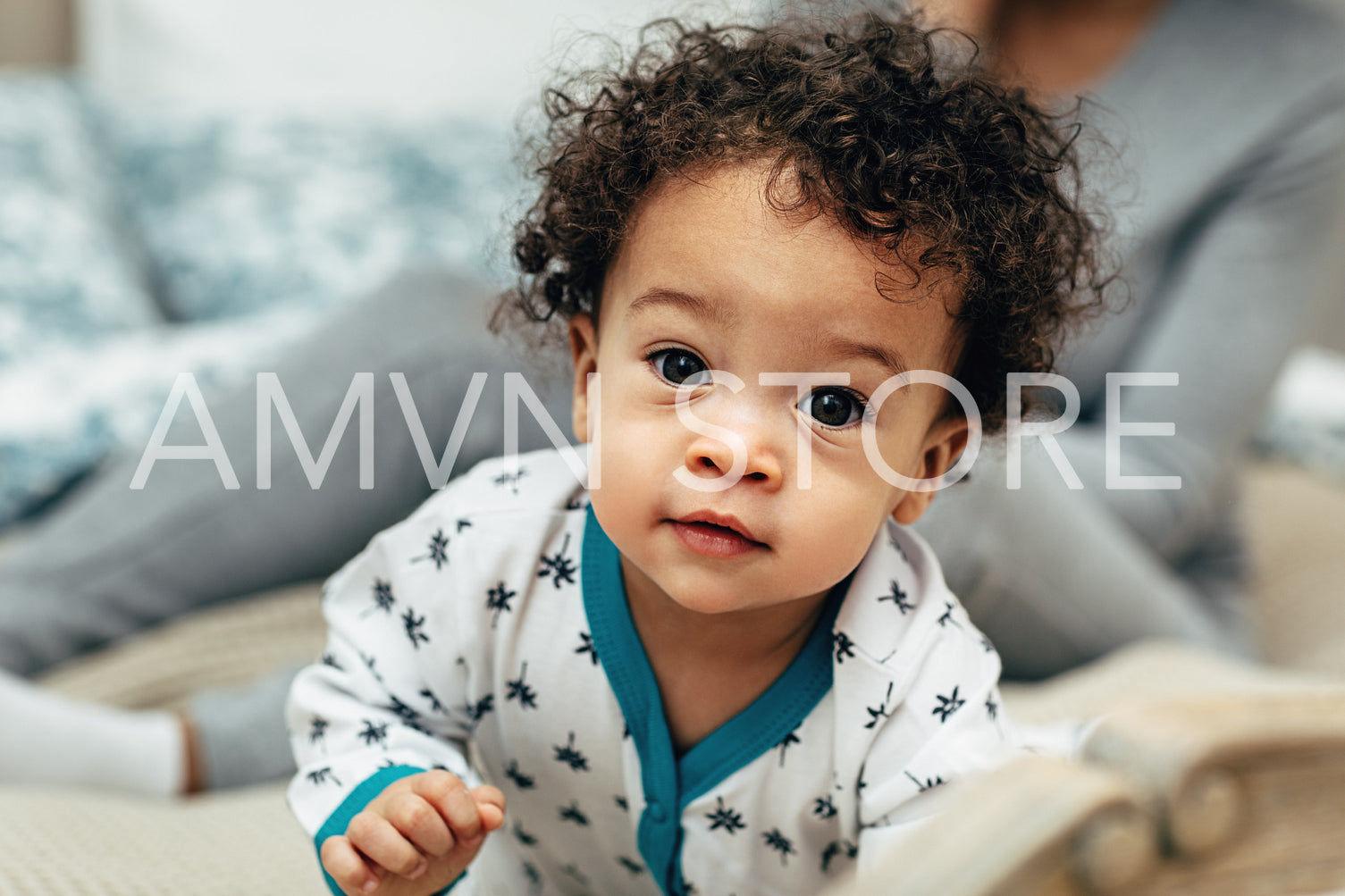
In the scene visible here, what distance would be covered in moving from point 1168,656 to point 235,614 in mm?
660

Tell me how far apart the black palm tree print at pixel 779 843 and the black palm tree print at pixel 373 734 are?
0.16 metres

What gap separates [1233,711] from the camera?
26 centimetres

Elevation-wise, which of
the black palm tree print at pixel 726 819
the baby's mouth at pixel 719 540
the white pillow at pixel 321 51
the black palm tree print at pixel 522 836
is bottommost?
the black palm tree print at pixel 522 836

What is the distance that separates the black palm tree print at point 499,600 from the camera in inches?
18.4

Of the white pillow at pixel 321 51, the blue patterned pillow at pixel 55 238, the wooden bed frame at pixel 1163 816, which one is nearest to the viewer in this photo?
the wooden bed frame at pixel 1163 816

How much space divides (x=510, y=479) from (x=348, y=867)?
17 cm

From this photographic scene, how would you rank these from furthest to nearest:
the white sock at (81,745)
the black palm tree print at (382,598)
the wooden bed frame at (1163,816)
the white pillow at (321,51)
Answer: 1. the white pillow at (321,51)
2. the white sock at (81,745)
3. the black palm tree print at (382,598)
4. the wooden bed frame at (1163,816)

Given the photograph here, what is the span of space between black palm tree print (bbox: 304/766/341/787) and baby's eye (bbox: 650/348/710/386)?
0.21 metres

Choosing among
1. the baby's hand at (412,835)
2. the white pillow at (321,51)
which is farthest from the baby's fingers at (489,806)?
the white pillow at (321,51)

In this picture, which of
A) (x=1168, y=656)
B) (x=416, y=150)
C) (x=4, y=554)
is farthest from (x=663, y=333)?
(x=416, y=150)

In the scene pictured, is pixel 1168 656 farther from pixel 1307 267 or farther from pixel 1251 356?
pixel 1307 267

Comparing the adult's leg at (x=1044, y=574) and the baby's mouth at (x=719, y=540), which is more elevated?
the baby's mouth at (x=719, y=540)

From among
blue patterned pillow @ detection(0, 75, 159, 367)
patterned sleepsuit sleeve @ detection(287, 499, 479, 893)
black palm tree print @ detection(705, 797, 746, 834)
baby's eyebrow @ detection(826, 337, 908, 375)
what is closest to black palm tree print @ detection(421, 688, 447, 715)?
patterned sleepsuit sleeve @ detection(287, 499, 479, 893)

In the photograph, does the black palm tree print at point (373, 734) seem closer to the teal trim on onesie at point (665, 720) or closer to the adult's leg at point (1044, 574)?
the teal trim on onesie at point (665, 720)
